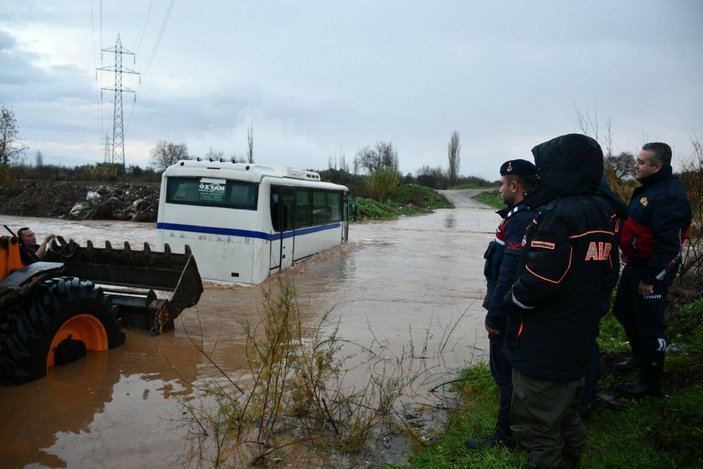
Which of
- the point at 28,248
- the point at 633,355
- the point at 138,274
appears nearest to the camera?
the point at 633,355

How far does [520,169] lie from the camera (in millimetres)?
3822

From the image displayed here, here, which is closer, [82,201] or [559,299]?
[559,299]

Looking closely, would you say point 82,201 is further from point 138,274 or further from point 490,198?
point 490,198

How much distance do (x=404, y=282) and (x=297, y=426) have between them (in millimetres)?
9114

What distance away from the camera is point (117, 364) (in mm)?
6242

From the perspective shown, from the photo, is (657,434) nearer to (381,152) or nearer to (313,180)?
(313,180)

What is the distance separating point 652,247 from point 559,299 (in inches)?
71.9

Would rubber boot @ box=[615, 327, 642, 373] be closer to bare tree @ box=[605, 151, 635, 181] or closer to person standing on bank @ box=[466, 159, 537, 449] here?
person standing on bank @ box=[466, 159, 537, 449]

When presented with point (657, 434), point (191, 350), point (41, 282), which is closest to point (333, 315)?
point (191, 350)

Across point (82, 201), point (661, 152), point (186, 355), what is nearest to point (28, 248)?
point (186, 355)

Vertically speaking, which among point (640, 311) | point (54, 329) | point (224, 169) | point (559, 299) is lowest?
point (54, 329)

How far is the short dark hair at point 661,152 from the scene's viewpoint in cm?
441

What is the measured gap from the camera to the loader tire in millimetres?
5262

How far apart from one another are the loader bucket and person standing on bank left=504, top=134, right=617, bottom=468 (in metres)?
5.50
